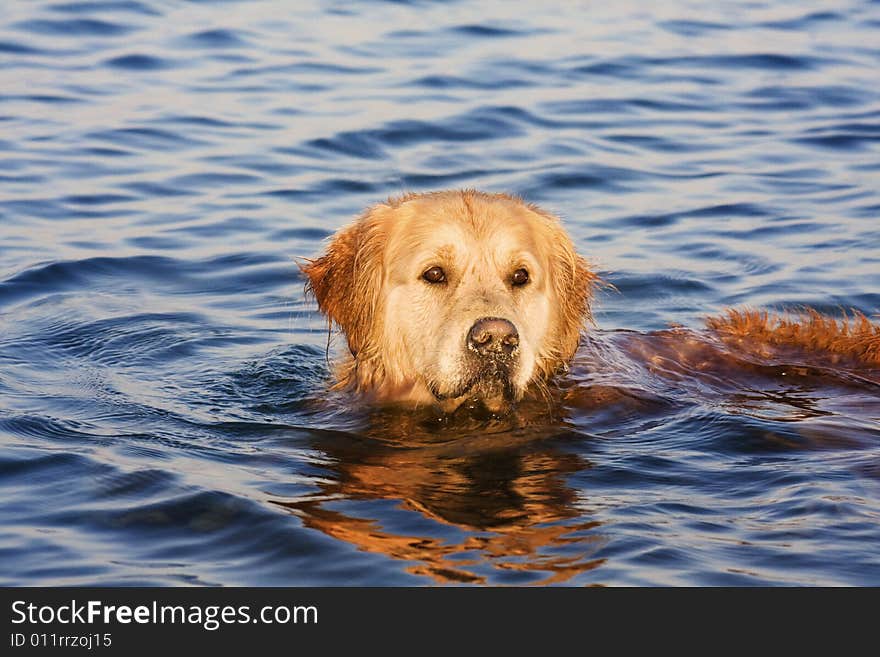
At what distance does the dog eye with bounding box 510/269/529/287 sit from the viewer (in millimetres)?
7910

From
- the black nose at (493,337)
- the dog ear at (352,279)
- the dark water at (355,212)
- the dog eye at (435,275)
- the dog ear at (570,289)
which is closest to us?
the dark water at (355,212)

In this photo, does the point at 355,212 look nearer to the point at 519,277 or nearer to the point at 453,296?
the point at 519,277

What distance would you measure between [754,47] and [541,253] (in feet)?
38.3

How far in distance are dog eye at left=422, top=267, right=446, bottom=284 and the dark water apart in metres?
0.82

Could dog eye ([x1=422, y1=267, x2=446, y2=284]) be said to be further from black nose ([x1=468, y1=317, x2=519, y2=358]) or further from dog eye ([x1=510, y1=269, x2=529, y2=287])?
black nose ([x1=468, y1=317, x2=519, y2=358])

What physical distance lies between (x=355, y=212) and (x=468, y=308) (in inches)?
214

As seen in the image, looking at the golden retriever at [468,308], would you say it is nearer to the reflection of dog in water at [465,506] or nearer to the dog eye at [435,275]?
the dog eye at [435,275]

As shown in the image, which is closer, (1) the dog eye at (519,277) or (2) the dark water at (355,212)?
(2) the dark water at (355,212)

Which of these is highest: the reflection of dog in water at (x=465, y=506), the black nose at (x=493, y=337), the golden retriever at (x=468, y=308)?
the golden retriever at (x=468, y=308)

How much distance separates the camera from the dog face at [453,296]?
24.4ft

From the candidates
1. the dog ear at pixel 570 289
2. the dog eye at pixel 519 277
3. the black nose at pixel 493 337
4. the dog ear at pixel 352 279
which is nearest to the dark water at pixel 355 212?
the dog ear at pixel 570 289

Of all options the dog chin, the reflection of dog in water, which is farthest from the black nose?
the reflection of dog in water

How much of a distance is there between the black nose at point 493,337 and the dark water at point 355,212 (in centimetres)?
57
